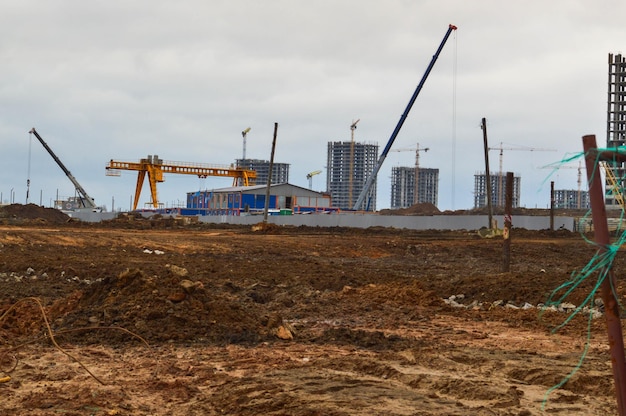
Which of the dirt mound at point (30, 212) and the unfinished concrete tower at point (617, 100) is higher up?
the unfinished concrete tower at point (617, 100)

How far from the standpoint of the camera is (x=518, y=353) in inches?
387

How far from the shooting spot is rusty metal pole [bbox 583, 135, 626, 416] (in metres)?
4.20

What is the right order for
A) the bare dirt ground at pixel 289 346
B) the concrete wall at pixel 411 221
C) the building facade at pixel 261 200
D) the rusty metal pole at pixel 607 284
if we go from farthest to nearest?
1. the building facade at pixel 261 200
2. the concrete wall at pixel 411 221
3. the bare dirt ground at pixel 289 346
4. the rusty metal pole at pixel 607 284

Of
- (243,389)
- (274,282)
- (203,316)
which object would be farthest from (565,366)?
(274,282)

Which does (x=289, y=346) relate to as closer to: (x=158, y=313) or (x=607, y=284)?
(x=158, y=313)

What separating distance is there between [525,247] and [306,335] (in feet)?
85.2

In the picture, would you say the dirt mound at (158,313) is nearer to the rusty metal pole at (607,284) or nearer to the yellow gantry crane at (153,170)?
the rusty metal pole at (607,284)

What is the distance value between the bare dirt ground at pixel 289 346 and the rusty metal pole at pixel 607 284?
0.15 meters

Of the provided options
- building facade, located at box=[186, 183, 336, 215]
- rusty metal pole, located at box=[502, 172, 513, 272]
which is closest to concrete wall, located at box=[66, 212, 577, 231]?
building facade, located at box=[186, 183, 336, 215]

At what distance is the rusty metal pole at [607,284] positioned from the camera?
4.20 m

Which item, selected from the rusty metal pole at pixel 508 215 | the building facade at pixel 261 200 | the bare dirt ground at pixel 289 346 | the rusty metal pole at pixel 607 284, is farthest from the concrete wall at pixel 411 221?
the rusty metal pole at pixel 607 284

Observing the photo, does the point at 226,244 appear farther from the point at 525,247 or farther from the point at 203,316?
the point at 203,316

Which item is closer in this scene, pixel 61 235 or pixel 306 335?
pixel 306 335

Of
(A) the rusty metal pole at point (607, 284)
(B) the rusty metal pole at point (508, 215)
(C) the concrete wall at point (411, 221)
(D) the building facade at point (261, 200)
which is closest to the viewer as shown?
(A) the rusty metal pole at point (607, 284)
